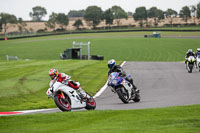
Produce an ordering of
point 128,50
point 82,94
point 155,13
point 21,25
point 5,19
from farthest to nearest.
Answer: point 21,25
point 155,13
point 5,19
point 128,50
point 82,94

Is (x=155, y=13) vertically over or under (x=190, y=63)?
over

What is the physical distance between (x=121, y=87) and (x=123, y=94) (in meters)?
0.35

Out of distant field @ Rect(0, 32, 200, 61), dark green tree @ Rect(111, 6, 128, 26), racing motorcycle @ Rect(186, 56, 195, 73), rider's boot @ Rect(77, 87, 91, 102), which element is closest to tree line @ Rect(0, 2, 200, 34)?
dark green tree @ Rect(111, 6, 128, 26)

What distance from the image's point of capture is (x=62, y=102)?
39.4ft

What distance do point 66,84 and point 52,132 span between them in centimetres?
358

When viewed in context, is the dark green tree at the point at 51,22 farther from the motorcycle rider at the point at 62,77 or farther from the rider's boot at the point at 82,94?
the motorcycle rider at the point at 62,77

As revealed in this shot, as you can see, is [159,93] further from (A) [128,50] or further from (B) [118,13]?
(B) [118,13]

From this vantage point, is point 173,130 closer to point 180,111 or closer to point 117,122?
point 117,122

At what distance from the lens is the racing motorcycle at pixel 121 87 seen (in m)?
14.3

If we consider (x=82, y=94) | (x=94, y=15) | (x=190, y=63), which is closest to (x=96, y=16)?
(x=94, y=15)

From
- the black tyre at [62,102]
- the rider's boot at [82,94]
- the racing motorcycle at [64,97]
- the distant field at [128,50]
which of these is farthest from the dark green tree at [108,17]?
the black tyre at [62,102]

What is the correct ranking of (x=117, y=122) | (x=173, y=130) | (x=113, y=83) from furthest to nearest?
(x=113, y=83) → (x=117, y=122) → (x=173, y=130)

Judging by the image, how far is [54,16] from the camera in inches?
6900

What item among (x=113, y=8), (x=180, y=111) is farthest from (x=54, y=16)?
(x=180, y=111)
